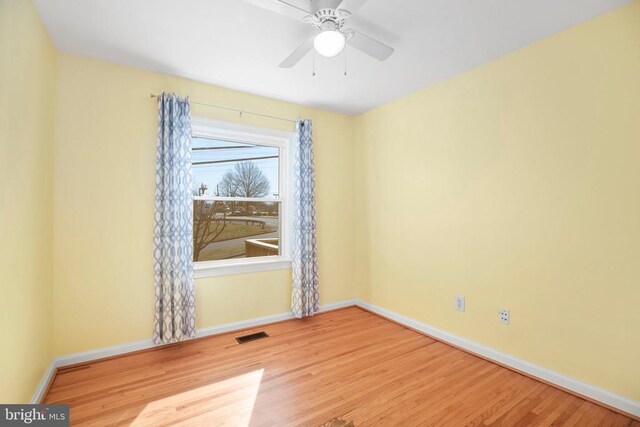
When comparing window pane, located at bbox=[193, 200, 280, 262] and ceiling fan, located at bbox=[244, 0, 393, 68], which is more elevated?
ceiling fan, located at bbox=[244, 0, 393, 68]

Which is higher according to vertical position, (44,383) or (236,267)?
(236,267)

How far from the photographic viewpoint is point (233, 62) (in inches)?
102

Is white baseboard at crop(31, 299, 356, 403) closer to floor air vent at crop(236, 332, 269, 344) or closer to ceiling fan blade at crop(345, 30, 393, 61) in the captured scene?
floor air vent at crop(236, 332, 269, 344)

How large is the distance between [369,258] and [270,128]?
2.05 meters

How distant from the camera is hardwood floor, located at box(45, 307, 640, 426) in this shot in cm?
183

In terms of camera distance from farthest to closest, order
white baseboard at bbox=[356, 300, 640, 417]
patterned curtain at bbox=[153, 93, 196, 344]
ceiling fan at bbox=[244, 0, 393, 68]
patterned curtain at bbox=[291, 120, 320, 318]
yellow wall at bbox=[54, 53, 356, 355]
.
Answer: patterned curtain at bbox=[291, 120, 320, 318] < patterned curtain at bbox=[153, 93, 196, 344] < yellow wall at bbox=[54, 53, 356, 355] < white baseboard at bbox=[356, 300, 640, 417] < ceiling fan at bbox=[244, 0, 393, 68]

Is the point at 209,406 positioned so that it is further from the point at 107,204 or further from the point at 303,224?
the point at 303,224

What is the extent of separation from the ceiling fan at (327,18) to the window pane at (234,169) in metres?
1.65

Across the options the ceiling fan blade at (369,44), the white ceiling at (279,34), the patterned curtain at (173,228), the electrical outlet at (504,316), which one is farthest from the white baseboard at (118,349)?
the ceiling fan blade at (369,44)

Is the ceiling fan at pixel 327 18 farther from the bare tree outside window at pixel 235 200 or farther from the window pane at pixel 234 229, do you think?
the window pane at pixel 234 229

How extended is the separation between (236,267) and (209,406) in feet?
4.73

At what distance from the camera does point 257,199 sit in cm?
346

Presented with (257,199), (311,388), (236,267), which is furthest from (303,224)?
(311,388)

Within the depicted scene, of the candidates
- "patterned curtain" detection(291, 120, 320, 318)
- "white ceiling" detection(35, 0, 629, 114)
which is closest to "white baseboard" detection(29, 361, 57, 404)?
"patterned curtain" detection(291, 120, 320, 318)
